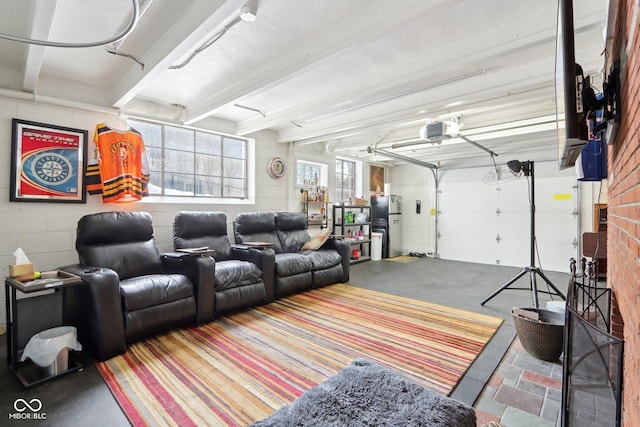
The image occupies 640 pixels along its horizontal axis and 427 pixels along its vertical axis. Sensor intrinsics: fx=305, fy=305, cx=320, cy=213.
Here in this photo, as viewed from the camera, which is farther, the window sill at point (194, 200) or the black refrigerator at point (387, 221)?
the black refrigerator at point (387, 221)

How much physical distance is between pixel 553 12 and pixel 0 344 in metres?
4.65

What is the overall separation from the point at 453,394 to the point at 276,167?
3.99 meters

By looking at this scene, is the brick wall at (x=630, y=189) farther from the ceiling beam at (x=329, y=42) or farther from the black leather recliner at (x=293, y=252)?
the black leather recliner at (x=293, y=252)

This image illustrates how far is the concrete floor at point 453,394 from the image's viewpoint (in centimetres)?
162

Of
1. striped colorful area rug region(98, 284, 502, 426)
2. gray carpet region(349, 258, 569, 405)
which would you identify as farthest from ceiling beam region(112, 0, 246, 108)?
gray carpet region(349, 258, 569, 405)

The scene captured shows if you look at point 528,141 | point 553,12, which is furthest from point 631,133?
point 528,141

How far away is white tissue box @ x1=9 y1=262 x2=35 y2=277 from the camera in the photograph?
2077 mm

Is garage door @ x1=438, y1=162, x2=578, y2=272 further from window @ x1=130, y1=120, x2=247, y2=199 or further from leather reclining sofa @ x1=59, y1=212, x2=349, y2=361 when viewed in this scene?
window @ x1=130, y1=120, x2=247, y2=199

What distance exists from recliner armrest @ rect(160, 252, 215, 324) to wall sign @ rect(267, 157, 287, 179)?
2.33 m

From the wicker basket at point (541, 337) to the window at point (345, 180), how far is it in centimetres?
457

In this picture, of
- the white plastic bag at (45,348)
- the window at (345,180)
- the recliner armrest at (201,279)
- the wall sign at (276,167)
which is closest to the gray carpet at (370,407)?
the white plastic bag at (45,348)

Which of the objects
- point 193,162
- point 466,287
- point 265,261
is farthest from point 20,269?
point 466,287

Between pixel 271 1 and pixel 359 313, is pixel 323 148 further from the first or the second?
pixel 271 1

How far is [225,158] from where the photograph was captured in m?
4.56
